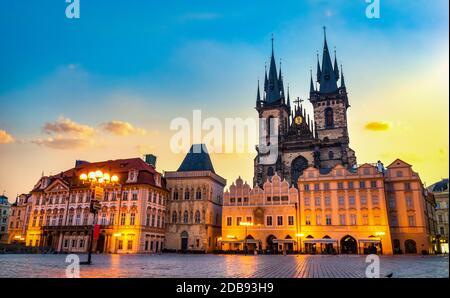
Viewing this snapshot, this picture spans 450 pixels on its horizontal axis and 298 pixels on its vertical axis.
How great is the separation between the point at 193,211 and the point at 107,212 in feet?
42.9

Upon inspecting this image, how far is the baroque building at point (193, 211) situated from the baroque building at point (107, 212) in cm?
174

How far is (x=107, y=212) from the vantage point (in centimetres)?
5294

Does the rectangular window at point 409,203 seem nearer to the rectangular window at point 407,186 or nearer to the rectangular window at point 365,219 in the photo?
the rectangular window at point 407,186

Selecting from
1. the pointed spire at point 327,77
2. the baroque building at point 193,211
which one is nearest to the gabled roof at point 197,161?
the baroque building at point 193,211

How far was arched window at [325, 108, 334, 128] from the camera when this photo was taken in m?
72.6

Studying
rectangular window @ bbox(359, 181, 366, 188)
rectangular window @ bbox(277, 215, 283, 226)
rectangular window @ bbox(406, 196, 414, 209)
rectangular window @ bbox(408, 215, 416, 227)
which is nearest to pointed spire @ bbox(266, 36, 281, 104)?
rectangular window @ bbox(359, 181, 366, 188)

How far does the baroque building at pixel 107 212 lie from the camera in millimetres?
50906

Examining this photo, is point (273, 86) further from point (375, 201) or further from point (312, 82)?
point (375, 201)

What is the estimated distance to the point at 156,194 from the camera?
5519 centimetres

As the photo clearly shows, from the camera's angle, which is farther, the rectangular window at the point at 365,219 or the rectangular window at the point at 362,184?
the rectangular window at the point at 362,184

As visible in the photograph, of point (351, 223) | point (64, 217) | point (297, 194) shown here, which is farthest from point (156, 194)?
point (351, 223)

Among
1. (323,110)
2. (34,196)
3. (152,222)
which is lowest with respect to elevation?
(152,222)

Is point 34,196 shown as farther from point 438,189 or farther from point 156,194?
point 438,189
